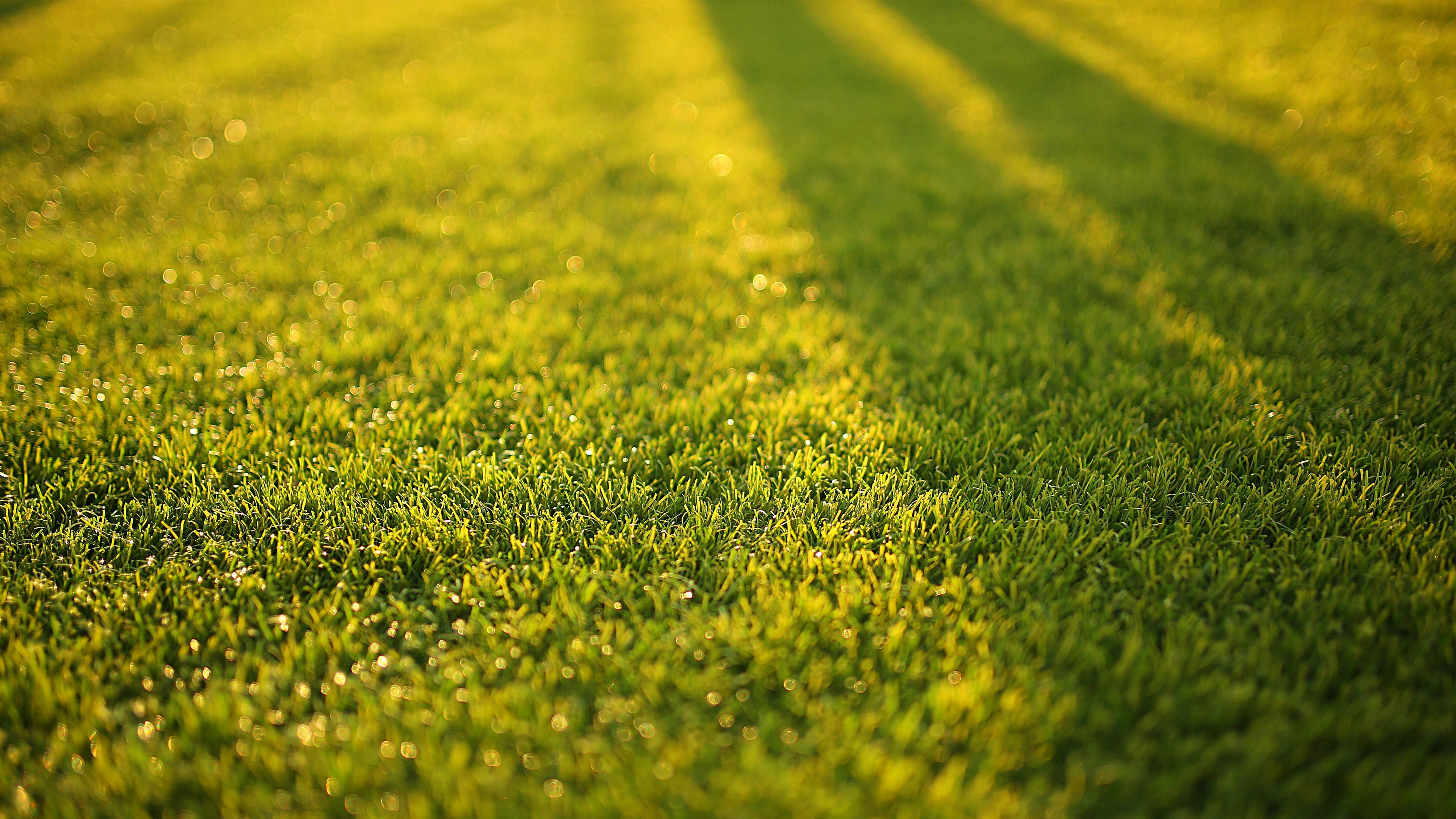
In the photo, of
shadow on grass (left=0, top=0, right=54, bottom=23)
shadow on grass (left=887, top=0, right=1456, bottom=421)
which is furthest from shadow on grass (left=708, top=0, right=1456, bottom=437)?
shadow on grass (left=0, top=0, right=54, bottom=23)

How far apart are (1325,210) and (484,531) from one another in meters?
3.93

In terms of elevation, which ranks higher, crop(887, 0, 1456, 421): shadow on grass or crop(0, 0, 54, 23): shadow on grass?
crop(0, 0, 54, 23): shadow on grass

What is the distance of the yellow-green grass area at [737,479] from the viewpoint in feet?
4.11

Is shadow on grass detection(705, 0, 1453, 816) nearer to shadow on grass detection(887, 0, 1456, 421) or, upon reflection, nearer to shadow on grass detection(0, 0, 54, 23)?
shadow on grass detection(887, 0, 1456, 421)

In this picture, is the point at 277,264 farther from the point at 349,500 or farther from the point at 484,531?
the point at 484,531

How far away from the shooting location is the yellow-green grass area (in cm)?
125

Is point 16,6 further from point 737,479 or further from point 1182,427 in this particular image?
point 1182,427

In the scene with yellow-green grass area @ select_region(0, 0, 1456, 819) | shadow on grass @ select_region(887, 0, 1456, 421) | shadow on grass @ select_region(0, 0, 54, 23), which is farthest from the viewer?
shadow on grass @ select_region(0, 0, 54, 23)

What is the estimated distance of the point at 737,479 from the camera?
1954 millimetres

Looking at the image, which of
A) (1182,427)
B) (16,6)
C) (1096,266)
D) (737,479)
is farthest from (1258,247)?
(16,6)

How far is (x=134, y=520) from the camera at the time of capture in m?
1.80

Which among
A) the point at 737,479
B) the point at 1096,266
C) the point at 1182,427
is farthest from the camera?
the point at 1096,266

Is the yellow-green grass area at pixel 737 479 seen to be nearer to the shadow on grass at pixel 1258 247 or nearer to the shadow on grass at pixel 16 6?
the shadow on grass at pixel 1258 247

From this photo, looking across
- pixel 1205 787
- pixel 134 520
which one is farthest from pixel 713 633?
pixel 134 520
